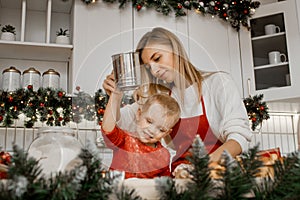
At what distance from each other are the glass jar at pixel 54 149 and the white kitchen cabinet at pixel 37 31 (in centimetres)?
191

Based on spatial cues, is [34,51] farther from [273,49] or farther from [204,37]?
[273,49]

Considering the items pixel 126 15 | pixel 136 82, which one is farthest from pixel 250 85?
pixel 136 82

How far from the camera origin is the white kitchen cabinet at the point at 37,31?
2520 millimetres

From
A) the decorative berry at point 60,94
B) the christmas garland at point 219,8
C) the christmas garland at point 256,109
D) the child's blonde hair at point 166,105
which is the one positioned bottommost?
the child's blonde hair at point 166,105

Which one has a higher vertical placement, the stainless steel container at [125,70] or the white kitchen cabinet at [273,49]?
the white kitchen cabinet at [273,49]

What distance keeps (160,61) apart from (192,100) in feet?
0.53

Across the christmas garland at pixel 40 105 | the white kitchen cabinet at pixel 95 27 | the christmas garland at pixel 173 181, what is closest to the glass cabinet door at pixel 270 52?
the white kitchen cabinet at pixel 95 27

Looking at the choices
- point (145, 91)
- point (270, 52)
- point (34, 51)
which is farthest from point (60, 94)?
point (270, 52)

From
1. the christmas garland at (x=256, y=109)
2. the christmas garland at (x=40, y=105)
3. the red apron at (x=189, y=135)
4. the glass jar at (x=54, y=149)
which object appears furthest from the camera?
the christmas garland at (x=256, y=109)

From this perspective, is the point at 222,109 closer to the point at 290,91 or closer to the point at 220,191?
the point at 220,191

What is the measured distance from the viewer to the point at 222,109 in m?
1.08

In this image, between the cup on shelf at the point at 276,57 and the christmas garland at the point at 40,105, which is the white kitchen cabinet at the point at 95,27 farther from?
the cup on shelf at the point at 276,57

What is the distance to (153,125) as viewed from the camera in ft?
2.90

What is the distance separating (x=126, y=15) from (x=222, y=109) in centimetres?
166
